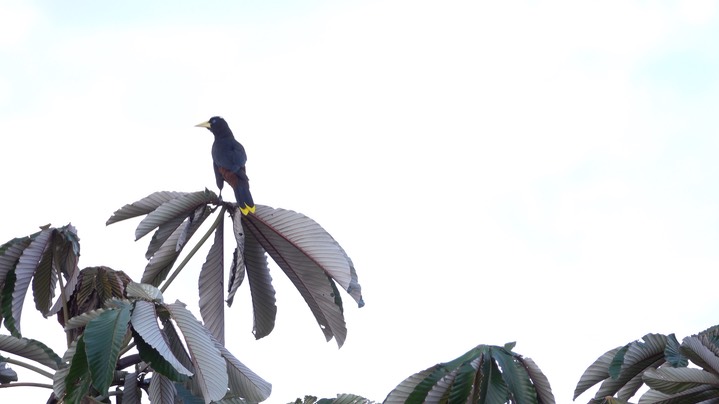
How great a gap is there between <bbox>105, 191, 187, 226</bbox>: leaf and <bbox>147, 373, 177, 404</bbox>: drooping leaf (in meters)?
0.83

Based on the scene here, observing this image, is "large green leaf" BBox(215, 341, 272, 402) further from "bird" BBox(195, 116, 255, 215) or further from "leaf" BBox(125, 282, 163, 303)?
"bird" BBox(195, 116, 255, 215)

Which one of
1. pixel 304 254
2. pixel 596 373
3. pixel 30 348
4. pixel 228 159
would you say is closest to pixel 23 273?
pixel 30 348

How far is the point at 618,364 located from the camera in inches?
135

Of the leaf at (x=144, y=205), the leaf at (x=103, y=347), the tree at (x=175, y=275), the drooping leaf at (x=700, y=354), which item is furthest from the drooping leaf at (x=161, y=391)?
the drooping leaf at (x=700, y=354)

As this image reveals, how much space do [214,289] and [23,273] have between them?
745 millimetres

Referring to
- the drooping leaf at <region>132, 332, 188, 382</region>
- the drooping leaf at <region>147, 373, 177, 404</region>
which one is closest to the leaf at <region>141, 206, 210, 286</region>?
the drooping leaf at <region>147, 373, 177, 404</region>

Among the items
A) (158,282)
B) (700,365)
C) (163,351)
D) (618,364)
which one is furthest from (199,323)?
(700,365)

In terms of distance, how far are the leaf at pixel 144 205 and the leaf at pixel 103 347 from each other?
1154mm

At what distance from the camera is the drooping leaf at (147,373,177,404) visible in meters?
3.74

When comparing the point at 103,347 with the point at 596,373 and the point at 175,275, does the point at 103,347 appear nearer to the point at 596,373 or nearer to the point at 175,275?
the point at 175,275

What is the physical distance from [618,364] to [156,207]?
1960 mm

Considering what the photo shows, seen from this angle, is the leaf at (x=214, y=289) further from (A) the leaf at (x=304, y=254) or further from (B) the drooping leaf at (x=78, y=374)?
(B) the drooping leaf at (x=78, y=374)

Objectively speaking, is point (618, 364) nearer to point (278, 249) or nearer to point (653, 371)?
point (653, 371)

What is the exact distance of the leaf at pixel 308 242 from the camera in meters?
4.07
